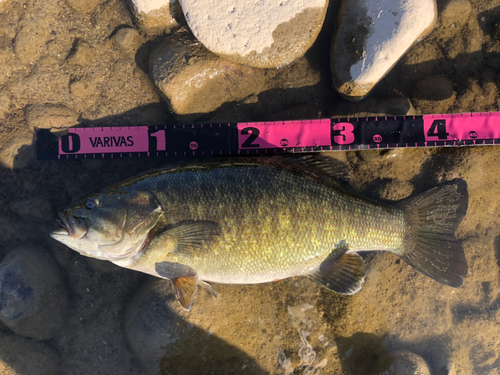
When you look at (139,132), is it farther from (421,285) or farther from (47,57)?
(421,285)

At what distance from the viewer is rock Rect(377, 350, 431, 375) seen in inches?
130

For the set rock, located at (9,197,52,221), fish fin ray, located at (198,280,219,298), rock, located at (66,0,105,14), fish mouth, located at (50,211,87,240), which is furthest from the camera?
rock, located at (66,0,105,14)

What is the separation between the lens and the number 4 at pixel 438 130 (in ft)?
10.4

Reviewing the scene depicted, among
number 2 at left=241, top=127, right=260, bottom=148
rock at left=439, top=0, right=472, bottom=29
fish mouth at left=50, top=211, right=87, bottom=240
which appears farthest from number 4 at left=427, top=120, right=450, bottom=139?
fish mouth at left=50, top=211, right=87, bottom=240

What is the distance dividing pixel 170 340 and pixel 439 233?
2.89m

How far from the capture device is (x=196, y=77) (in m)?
3.26

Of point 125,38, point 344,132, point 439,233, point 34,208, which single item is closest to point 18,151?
point 34,208

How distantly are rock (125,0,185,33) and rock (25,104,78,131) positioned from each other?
130 cm

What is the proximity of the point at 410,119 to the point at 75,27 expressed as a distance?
3.86m

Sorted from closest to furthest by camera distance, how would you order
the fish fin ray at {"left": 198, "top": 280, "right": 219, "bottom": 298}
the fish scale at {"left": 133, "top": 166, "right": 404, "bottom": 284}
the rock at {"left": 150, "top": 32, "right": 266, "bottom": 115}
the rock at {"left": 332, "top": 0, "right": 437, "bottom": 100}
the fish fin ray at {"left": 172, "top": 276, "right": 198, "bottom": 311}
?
1. the fish scale at {"left": 133, "top": 166, "right": 404, "bottom": 284}
2. the fish fin ray at {"left": 172, "top": 276, "right": 198, "bottom": 311}
3. the fish fin ray at {"left": 198, "top": 280, "right": 219, "bottom": 298}
4. the rock at {"left": 332, "top": 0, "right": 437, "bottom": 100}
5. the rock at {"left": 150, "top": 32, "right": 266, "bottom": 115}

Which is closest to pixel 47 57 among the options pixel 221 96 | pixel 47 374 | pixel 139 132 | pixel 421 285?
pixel 139 132

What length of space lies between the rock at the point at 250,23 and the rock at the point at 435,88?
1322mm

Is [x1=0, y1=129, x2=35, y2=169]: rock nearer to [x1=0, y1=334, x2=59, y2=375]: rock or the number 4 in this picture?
[x1=0, y1=334, x2=59, y2=375]: rock

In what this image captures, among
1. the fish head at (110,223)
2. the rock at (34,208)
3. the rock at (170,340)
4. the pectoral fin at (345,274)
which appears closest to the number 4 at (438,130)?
the pectoral fin at (345,274)
